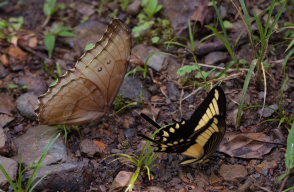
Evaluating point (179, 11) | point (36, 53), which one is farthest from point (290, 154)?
point (36, 53)

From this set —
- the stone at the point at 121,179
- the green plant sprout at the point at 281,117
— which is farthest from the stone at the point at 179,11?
the stone at the point at 121,179

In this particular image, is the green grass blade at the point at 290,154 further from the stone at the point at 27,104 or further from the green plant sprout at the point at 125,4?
the green plant sprout at the point at 125,4

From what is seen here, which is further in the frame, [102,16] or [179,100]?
[102,16]

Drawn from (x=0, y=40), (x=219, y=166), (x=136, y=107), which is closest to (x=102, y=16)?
(x=0, y=40)

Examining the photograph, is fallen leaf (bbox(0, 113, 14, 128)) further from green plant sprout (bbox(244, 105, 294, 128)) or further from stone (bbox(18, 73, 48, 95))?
green plant sprout (bbox(244, 105, 294, 128))

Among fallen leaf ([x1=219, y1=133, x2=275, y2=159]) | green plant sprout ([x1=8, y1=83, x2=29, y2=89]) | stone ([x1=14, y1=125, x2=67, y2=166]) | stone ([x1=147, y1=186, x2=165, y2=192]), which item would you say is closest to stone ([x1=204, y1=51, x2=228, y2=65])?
fallen leaf ([x1=219, y1=133, x2=275, y2=159])

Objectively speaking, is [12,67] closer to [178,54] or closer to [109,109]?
[109,109]

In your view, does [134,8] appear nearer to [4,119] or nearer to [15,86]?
[15,86]
